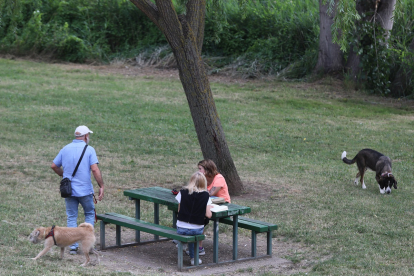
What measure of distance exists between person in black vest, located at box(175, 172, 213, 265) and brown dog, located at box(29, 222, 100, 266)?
1086 millimetres

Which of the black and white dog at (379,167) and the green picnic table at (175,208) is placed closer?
the green picnic table at (175,208)

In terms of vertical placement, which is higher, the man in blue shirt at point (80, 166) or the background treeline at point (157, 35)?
the background treeline at point (157, 35)

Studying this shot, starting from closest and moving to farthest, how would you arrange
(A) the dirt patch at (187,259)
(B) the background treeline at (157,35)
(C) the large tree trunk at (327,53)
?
(A) the dirt patch at (187,259), (C) the large tree trunk at (327,53), (B) the background treeline at (157,35)

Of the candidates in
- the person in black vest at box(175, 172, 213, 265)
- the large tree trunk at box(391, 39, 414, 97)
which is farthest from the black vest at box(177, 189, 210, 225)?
the large tree trunk at box(391, 39, 414, 97)

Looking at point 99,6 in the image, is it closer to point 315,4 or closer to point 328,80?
point 315,4

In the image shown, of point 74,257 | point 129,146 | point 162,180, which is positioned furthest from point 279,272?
point 129,146

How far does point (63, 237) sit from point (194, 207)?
1544 mm

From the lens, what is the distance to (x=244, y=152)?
47.7 feet

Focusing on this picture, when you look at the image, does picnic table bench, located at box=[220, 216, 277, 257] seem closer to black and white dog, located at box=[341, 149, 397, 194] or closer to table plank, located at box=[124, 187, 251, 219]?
table plank, located at box=[124, 187, 251, 219]

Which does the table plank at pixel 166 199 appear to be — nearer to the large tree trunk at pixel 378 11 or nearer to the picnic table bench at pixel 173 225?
the picnic table bench at pixel 173 225

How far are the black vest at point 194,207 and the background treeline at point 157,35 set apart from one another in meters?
18.5

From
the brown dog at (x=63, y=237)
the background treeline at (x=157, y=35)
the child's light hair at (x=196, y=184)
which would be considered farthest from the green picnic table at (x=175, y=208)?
the background treeline at (x=157, y=35)

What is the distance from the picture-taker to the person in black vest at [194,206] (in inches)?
268

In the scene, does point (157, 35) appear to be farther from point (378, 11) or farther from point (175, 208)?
point (175, 208)
